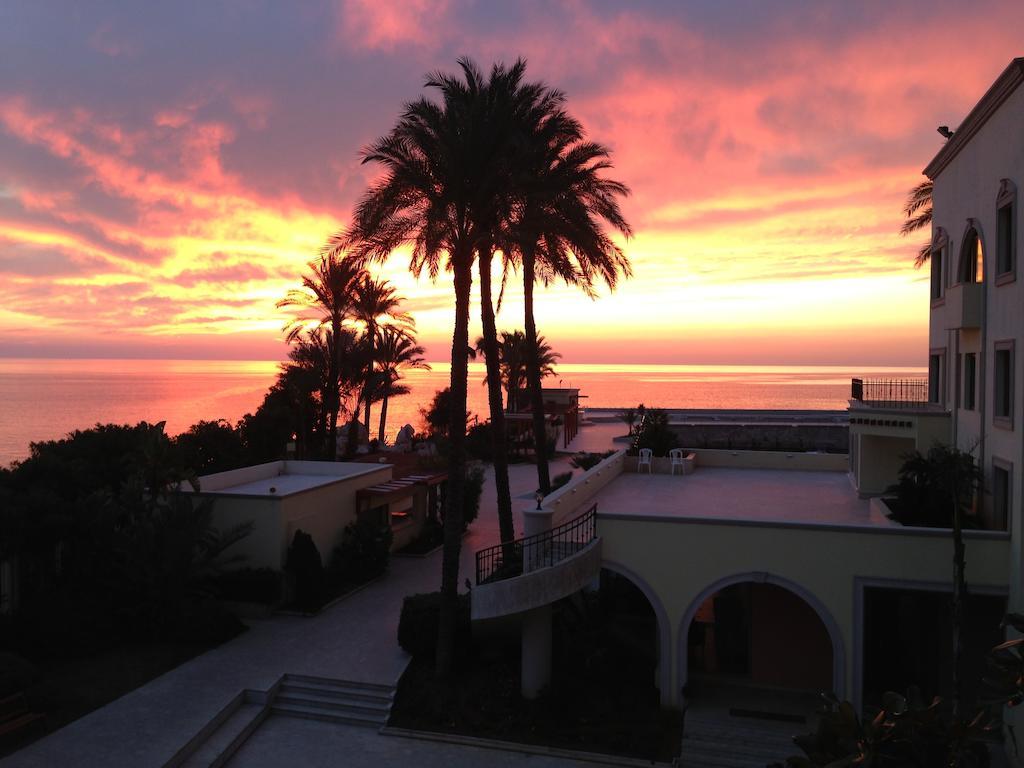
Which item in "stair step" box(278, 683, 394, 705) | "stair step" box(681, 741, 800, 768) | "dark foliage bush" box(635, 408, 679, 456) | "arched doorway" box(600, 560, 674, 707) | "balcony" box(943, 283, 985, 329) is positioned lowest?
"stair step" box(681, 741, 800, 768)

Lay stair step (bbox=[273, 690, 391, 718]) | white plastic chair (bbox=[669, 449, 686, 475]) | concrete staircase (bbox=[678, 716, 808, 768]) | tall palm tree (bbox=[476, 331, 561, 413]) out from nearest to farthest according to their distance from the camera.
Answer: concrete staircase (bbox=[678, 716, 808, 768]) < stair step (bbox=[273, 690, 391, 718]) < white plastic chair (bbox=[669, 449, 686, 475]) < tall palm tree (bbox=[476, 331, 561, 413])

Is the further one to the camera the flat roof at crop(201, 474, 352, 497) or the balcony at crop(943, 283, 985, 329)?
the flat roof at crop(201, 474, 352, 497)

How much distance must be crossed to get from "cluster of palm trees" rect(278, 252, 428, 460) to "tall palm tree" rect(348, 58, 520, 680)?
14.6 metres

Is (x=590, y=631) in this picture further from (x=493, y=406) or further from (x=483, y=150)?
(x=483, y=150)

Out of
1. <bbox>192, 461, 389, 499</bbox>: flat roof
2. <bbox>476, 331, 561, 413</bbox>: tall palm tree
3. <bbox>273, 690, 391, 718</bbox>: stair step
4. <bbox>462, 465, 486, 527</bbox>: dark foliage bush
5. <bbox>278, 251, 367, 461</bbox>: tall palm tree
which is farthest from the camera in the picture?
<bbox>476, 331, 561, 413</bbox>: tall palm tree

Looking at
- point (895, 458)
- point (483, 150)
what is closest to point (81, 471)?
point (483, 150)

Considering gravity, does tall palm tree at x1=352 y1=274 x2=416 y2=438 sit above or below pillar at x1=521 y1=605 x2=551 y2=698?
above

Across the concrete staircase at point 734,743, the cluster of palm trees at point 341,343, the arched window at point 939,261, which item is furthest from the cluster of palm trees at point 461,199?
the cluster of palm trees at point 341,343

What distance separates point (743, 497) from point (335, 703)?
34.4 ft

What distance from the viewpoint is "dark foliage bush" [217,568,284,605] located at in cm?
1775

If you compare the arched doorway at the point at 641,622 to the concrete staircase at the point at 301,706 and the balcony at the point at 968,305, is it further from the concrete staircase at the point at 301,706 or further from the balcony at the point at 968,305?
the balcony at the point at 968,305

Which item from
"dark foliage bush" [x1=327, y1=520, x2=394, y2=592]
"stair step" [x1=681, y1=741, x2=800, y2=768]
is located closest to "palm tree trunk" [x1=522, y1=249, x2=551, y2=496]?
"dark foliage bush" [x1=327, y1=520, x2=394, y2=592]

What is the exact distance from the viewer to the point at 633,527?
1395cm

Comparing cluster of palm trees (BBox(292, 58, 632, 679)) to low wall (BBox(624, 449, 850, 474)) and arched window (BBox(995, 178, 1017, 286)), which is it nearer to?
arched window (BBox(995, 178, 1017, 286))
